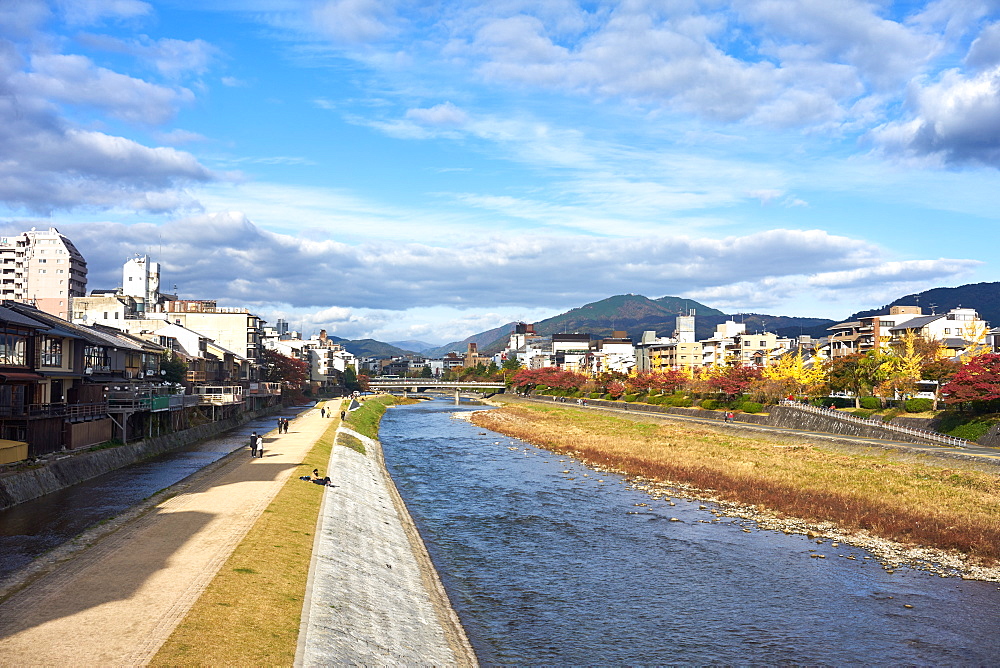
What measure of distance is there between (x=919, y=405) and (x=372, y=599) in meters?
57.5

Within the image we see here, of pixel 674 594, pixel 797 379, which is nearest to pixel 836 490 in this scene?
pixel 674 594

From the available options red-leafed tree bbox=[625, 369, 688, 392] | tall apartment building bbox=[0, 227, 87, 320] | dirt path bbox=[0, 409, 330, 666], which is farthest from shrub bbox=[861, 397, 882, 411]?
tall apartment building bbox=[0, 227, 87, 320]

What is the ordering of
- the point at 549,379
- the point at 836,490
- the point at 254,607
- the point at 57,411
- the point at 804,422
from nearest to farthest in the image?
the point at 254,607 < the point at 836,490 < the point at 57,411 < the point at 804,422 < the point at 549,379

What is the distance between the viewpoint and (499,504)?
3816cm

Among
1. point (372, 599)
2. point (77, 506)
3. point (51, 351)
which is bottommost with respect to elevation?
point (372, 599)

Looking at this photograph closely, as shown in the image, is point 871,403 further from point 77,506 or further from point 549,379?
point 549,379

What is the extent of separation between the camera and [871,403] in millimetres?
67250

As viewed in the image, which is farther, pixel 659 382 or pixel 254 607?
pixel 659 382

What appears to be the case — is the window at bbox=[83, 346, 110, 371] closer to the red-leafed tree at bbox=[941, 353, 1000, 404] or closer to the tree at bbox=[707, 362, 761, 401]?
the red-leafed tree at bbox=[941, 353, 1000, 404]

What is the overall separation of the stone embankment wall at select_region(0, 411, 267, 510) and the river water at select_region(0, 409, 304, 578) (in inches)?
15.1

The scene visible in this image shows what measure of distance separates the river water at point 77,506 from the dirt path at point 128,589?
2.86m

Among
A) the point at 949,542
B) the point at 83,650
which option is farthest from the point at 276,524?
the point at 949,542

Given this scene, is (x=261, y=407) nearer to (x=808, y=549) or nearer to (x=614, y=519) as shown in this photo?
(x=614, y=519)

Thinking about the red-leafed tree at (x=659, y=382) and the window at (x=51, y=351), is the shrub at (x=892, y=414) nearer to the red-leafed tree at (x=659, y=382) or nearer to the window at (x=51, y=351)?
the red-leafed tree at (x=659, y=382)
